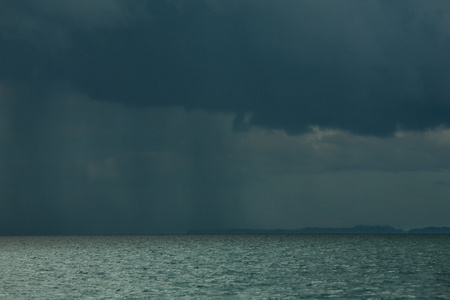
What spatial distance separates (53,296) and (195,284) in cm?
1434

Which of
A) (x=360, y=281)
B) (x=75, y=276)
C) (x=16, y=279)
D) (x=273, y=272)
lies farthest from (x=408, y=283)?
(x=16, y=279)

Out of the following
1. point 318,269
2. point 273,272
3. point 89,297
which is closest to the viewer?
point 89,297

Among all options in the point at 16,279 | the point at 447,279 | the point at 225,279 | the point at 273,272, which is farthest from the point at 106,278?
the point at 447,279

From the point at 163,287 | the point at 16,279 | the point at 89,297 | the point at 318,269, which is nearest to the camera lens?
the point at 89,297

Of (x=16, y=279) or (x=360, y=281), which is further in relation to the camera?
(x=16, y=279)

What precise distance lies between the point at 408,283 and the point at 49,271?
47723 millimetres

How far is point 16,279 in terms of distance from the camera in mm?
61375

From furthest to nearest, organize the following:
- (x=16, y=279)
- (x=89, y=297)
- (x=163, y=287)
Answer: (x=16, y=279)
(x=163, y=287)
(x=89, y=297)

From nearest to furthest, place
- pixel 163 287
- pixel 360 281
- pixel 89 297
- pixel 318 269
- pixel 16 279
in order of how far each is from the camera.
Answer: pixel 89 297 < pixel 163 287 < pixel 360 281 < pixel 16 279 < pixel 318 269

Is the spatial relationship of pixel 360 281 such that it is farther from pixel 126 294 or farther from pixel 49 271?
pixel 49 271

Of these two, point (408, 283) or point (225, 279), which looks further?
point (225, 279)

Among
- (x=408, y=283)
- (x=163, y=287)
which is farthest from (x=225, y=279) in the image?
(x=408, y=283)

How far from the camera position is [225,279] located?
58000 millimetres

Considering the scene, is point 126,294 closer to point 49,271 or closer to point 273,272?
point 273,272
